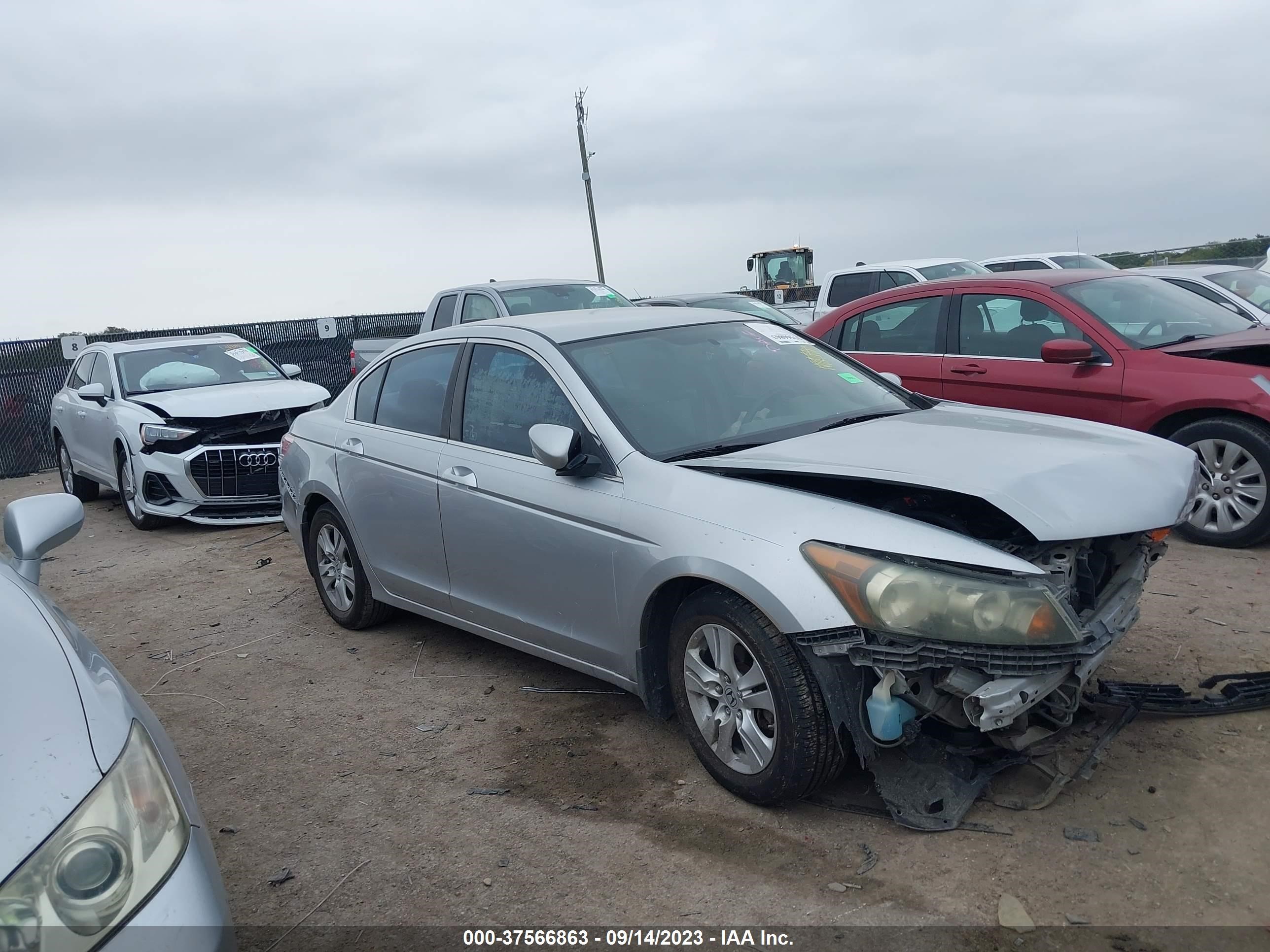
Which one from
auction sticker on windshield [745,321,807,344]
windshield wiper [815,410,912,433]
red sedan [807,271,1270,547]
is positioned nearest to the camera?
windshield wiper [815,410,912,433]

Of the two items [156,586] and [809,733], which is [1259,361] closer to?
[809,733]

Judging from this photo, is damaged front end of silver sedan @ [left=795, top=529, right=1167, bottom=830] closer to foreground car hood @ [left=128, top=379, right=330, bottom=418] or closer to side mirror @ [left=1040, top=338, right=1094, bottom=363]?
side mirror @ [left=1040, top=338, right=1094, bottom=363]

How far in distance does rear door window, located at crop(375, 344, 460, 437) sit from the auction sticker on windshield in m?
1.42

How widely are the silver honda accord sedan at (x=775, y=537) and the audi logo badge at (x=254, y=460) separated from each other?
4.62 metres

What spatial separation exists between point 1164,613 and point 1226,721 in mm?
1301

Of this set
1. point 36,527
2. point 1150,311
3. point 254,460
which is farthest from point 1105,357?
point 254,460

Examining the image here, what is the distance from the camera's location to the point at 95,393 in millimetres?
9977

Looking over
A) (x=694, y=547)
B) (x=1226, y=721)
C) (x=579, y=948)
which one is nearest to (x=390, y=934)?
(x=579, y=948)

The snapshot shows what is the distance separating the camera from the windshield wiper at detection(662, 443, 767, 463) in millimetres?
3855

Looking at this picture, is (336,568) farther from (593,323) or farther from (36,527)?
(36,527)

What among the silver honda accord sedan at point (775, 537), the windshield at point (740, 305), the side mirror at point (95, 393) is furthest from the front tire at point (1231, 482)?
the side mirror at point (95, 393)

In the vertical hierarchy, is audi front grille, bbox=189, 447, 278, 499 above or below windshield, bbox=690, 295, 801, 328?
below

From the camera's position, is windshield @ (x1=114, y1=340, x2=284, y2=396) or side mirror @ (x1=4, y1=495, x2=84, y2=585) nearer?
side mirror @ (x1=4, y1=495, x2=84, y2=585)

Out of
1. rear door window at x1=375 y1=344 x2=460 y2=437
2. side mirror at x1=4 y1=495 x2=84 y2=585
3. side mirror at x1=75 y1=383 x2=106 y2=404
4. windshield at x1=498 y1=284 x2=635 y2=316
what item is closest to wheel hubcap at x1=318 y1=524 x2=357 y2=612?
rear door window at x1=375 y1=344 x2=460 y2=437
